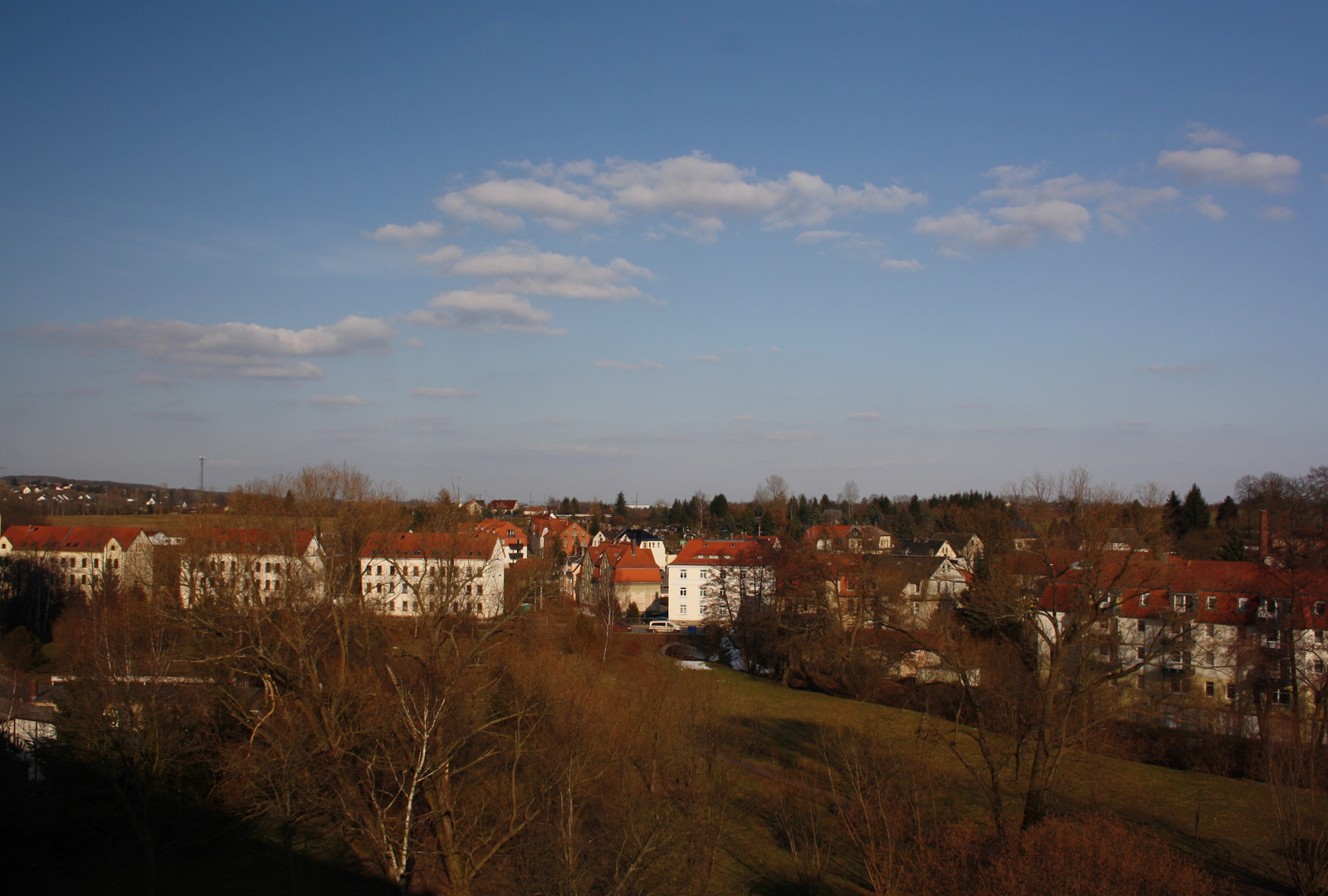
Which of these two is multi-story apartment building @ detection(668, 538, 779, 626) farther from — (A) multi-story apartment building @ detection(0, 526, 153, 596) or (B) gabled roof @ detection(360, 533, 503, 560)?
(A) multi-story apartment building @ detection(0, 526, 153, 596)

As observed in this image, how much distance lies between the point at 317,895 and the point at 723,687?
2198 cm

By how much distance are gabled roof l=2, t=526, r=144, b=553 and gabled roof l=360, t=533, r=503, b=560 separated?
119 ft

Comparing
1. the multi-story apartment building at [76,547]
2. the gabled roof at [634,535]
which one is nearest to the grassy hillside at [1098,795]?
the multi-story apartment building at [76,547]

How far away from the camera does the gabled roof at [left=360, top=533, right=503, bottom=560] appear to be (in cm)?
2200

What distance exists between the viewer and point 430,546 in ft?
76.5

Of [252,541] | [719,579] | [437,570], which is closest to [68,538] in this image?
[252,541]

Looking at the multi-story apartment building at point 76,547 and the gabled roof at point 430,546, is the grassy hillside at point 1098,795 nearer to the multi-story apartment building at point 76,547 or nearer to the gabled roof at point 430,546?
the gabled roof at point 430,546

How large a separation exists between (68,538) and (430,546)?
4683 cm

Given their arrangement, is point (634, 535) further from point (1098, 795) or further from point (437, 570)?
point (1098, 795)

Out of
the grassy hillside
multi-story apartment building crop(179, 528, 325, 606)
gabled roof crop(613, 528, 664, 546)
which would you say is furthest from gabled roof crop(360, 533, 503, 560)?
gabled roof crop(613, 528, 664, 546)

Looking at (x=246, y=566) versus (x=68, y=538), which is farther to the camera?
(x=68, y=538)

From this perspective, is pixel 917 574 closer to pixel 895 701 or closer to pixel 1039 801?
pixel 895 701

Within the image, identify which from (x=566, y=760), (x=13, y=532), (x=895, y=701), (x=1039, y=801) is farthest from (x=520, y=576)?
(x=13, y=532)

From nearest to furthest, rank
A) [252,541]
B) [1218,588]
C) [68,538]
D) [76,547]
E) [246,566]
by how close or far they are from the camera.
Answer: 1. [246,566]
2. [252,541]
3. [1218,588]
4. [76,547]
5. [68,538]
